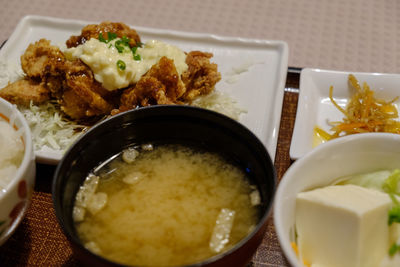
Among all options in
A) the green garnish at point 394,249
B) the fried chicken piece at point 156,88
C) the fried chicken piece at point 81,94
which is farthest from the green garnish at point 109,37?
the green garnish at point 394,249

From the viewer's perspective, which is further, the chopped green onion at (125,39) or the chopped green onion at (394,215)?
the chopped green onion at (125,39)

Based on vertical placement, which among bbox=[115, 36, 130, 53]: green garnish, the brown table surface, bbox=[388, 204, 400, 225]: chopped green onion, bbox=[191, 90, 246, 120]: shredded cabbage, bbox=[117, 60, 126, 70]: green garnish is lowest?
the brown table surface

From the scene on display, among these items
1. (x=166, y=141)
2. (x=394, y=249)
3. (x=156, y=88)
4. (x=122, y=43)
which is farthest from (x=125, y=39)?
(x=394, y=249)

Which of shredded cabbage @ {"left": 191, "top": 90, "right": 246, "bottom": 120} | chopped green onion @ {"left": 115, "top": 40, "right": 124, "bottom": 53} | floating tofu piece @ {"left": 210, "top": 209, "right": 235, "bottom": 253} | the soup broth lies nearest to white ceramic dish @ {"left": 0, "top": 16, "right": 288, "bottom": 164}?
shredded cabbage @ {"left": 191, "top": 90, "right": 246, "bottom": 120}

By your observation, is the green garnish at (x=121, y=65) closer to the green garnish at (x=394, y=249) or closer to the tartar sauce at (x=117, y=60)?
the tartar sauce at (x=117, y=60)

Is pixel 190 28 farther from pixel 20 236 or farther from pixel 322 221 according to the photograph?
pixel 322 221

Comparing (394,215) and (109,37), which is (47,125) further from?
(394,215)

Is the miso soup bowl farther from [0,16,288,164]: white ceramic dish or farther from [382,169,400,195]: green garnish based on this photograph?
[0,16,288,164]: white ceramic dish
